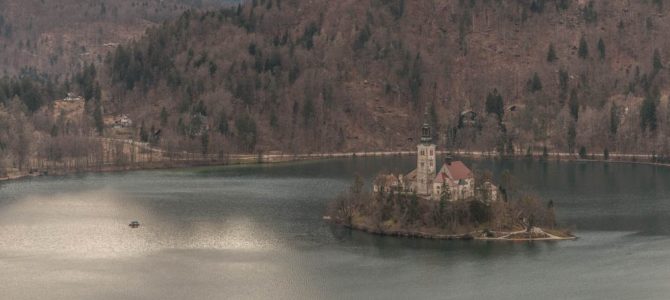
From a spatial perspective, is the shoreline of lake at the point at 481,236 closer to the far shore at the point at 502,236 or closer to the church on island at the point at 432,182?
the far shore at the point at 502,236

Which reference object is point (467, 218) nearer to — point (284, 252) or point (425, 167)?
point (425, 167)

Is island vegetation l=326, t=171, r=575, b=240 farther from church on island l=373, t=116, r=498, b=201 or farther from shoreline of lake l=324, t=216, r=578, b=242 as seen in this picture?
church on island l=373, t=116, r=498, b=201

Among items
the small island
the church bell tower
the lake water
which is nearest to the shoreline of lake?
the small island

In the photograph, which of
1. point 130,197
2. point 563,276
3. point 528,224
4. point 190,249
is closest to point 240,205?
point 130,197

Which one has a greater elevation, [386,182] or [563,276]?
[386,182]

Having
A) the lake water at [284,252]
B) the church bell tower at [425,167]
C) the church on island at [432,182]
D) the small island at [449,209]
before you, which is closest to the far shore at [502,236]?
the small island at [449,209]

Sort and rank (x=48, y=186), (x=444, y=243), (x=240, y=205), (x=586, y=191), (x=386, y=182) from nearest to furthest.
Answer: (x=444, y=243) < (x=386, y=182) < (x=240, y=205) < (x=586, y=191) < (x=48, y=186)

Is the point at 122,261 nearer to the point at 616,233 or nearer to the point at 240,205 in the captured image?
the point at 240,205
